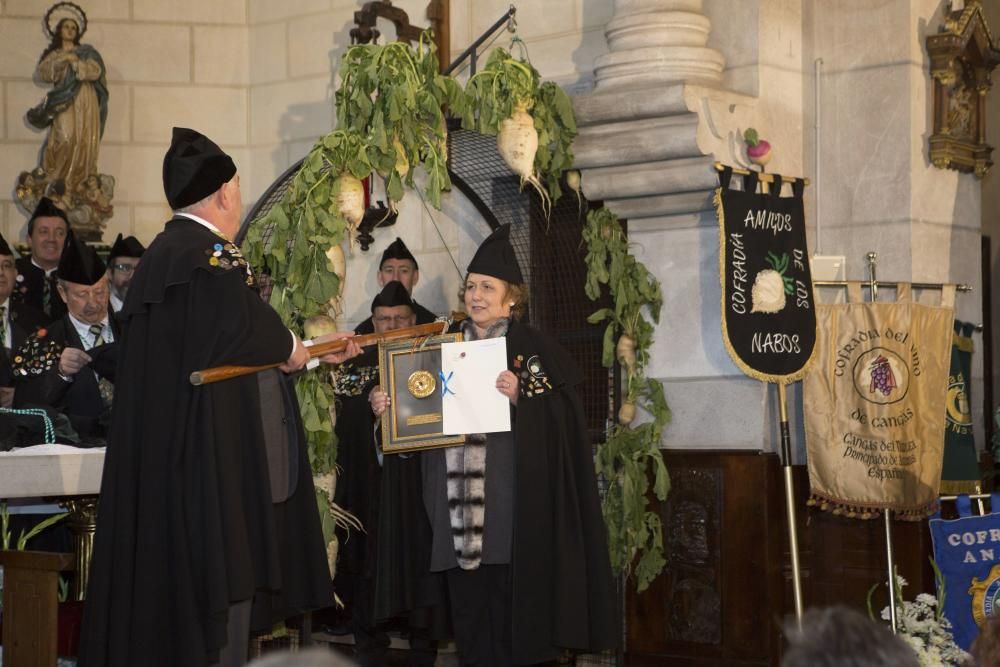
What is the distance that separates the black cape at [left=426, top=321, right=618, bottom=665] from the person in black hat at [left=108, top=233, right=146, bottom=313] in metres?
2.45

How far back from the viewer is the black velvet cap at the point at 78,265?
6406 millimetres

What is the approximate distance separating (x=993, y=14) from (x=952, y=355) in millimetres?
3748

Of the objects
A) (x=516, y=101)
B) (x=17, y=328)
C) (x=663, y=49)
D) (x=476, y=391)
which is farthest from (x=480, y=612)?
(x=17, y=328)

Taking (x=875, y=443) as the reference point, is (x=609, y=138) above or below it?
above

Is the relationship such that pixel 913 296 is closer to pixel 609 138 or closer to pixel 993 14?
pixel 609 138

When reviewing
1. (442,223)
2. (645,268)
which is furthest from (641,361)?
(442,223)

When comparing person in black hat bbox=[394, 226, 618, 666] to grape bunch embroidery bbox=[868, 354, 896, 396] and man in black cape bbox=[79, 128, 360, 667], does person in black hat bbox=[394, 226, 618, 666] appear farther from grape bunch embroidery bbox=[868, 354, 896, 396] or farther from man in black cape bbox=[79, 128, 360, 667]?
grape bunch embroidery bbox=[868, 354, 896, 396]

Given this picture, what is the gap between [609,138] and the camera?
21.8 ft

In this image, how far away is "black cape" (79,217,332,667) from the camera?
4.36m

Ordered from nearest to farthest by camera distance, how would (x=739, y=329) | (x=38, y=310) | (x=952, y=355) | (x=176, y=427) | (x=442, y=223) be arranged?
(x=176, y=427) → (x=739, y=329) → (x=952, y=355) → (x=38, y=310) → (x=442, y=223)

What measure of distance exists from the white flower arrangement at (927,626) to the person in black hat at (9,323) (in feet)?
12.8

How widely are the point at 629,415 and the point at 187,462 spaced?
2.68m

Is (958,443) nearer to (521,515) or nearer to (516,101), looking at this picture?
(521,515)

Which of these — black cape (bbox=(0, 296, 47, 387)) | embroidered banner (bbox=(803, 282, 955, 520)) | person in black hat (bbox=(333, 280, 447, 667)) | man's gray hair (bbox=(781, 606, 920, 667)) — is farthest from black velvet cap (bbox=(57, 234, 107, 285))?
man's gray hair (bbox=(781, 606, 920, 667))
